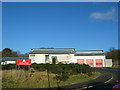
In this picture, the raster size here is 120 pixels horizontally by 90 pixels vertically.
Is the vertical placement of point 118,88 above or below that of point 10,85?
above

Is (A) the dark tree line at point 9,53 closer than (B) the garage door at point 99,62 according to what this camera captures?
No

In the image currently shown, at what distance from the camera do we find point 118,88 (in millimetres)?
7711

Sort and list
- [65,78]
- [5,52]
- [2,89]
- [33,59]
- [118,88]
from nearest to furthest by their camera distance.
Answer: [118,88] → [2,89] → [65,78] → [33,59] → [5,52]

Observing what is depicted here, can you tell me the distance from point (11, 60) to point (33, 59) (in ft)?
27.4

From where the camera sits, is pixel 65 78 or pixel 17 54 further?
pixel 17 54

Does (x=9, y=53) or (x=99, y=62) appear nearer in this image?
(x=99, y=62)

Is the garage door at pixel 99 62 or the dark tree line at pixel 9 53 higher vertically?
the dark tree line at pixel 9 53

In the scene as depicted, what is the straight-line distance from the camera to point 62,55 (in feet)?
183

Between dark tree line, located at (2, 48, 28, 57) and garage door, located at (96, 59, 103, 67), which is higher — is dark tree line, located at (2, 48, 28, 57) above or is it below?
above

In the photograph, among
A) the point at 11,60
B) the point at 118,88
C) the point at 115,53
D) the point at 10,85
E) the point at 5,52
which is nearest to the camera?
the point at 118,88

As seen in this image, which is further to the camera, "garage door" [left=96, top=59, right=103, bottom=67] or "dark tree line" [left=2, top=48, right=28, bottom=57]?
"dark tree line" [left=2, top=48, right=28, bottom=57]

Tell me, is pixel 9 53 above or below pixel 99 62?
above

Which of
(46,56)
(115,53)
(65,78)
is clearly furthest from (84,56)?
(65,78)

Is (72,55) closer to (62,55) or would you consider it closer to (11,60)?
(62,55)
